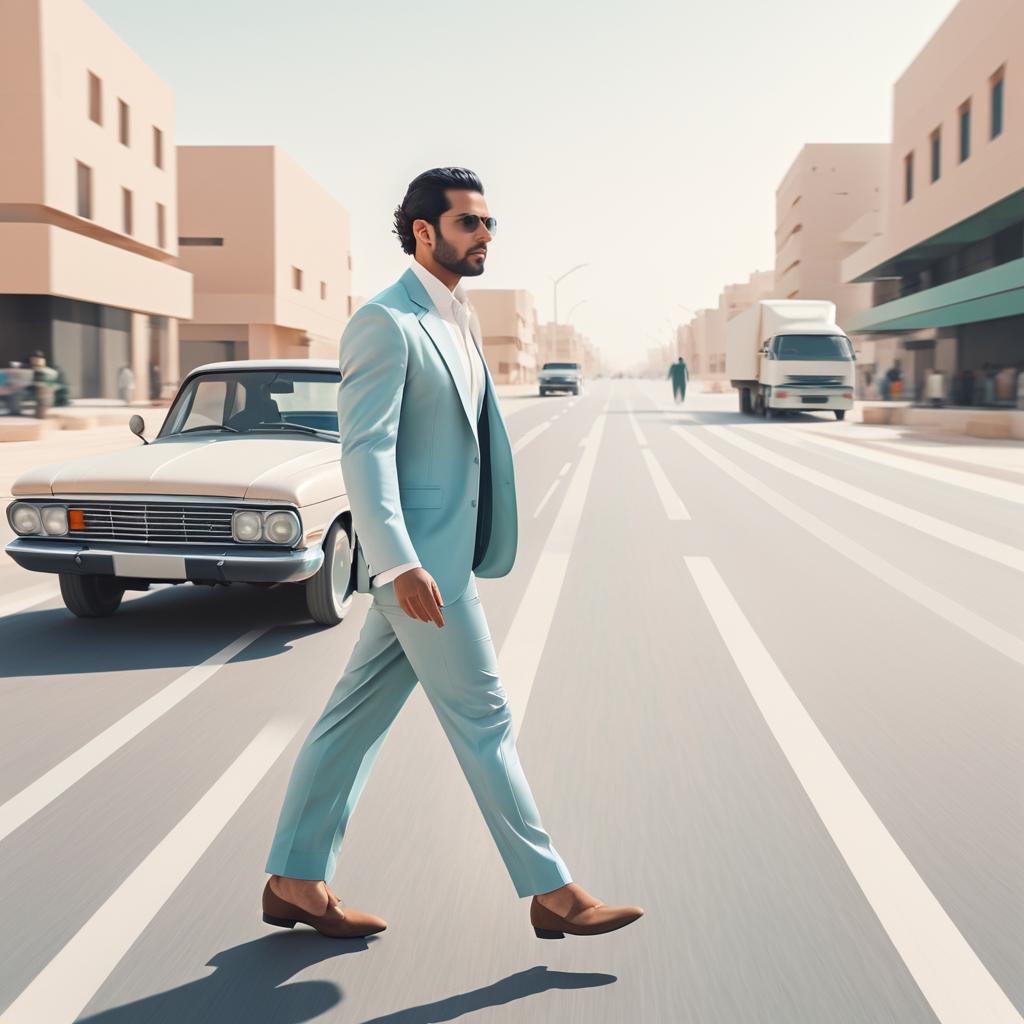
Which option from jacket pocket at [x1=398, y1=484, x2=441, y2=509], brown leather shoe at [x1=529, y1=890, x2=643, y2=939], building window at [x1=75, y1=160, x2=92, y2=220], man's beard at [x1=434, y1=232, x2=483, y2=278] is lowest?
brown leather shoe at [x1=529, y1=890, x2=643, y2=939]

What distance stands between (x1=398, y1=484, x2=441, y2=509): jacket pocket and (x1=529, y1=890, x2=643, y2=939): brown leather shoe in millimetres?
1002

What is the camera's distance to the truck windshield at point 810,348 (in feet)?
110

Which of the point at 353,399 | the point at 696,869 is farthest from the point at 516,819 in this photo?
the point at 353,399

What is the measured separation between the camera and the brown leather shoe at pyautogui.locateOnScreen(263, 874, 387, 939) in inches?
119

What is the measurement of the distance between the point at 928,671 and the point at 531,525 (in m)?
6.26

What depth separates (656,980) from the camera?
9.27 feet

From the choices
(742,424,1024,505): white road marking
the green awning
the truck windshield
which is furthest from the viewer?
the truck windshield

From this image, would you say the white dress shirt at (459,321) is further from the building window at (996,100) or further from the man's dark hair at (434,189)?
the building window at (996,100)

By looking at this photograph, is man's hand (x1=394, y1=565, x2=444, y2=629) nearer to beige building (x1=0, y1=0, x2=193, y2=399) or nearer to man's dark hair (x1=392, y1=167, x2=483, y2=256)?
man's dark hair (x1=392, y1=167, x2=483, y2=256)

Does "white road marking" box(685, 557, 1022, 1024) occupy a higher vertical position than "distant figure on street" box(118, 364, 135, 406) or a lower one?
lower

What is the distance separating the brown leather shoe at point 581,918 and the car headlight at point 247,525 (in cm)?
371

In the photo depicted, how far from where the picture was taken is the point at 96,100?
137ft

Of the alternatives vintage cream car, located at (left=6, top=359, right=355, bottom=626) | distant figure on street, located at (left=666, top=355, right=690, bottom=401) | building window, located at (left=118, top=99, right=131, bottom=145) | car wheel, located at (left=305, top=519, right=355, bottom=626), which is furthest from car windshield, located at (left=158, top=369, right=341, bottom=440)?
distant figure on street, located at (left=666, top=355, right=690, bottom=401)

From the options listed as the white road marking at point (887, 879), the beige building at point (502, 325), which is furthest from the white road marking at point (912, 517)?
the beige building at point (502, 325)
